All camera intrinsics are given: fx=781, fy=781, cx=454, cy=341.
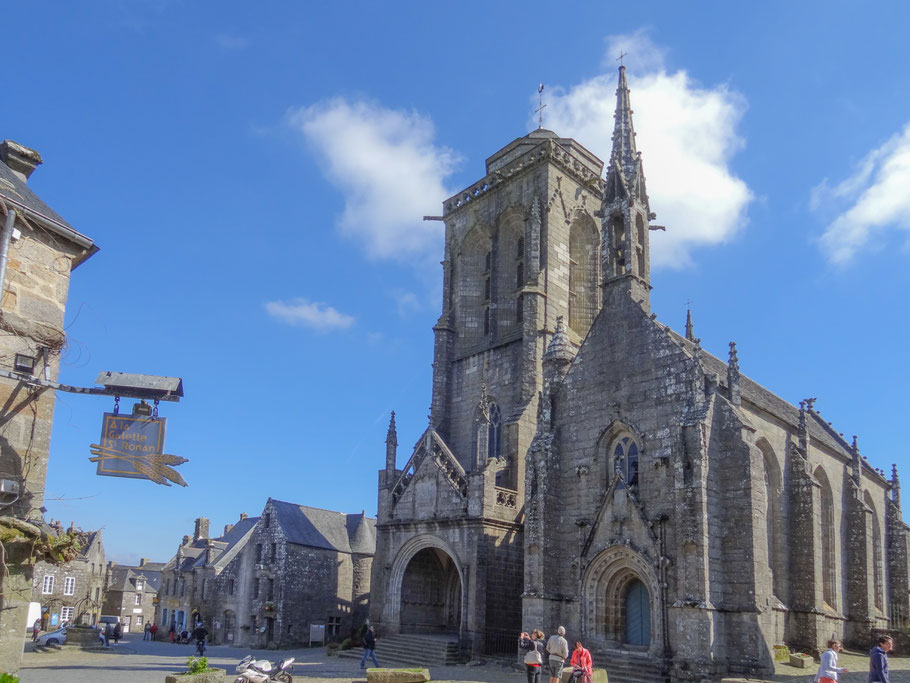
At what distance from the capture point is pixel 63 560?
9406 mm

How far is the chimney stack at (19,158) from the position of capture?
11203 mm

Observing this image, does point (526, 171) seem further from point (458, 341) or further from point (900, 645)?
point (900, 645)

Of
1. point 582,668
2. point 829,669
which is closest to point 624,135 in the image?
point 582,668

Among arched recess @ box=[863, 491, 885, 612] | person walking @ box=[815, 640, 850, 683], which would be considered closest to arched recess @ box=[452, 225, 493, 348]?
arched recess @ box=[863, 491, 885, 612]

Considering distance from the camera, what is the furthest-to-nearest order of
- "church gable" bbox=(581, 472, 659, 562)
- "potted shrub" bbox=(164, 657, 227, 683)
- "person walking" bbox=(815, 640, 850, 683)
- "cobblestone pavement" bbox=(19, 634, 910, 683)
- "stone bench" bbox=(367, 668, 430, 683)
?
"church gable" bbox=(581, 472, 659, 562)
"cobblestone pavement" bbox=(19, 634, 910, 683)
"stone bench" bbox=(367, 668, 430, 683)
"potted shrub" bbox=(164, 657, 227, 683)
"person walking" bbox=(815, 640, 850, 683)

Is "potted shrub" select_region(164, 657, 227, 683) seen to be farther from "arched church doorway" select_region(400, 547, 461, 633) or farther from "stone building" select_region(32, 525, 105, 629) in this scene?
"stone building" select_region(32, 525, 105, 629)

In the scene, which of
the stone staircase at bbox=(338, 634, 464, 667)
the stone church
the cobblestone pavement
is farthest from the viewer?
the stone staircase at bbox=(338, 634, 464, 667)

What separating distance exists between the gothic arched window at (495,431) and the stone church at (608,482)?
107 millimetres

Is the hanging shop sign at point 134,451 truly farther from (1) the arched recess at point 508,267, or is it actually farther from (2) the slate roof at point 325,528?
(2) the slate roof at point 325,528

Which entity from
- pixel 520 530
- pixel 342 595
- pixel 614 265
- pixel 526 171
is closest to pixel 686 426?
pixel 614 265

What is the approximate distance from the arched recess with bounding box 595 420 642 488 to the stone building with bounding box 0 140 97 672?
15269mm

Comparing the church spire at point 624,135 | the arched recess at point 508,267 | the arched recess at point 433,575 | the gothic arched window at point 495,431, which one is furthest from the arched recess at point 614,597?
the arched recess at point 508,267

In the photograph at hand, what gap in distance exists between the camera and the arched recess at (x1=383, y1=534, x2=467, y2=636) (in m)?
28.0

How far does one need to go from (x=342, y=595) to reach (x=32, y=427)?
1253 inches
